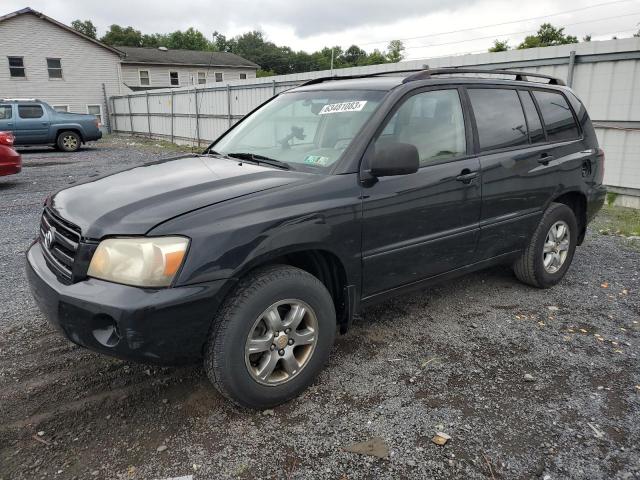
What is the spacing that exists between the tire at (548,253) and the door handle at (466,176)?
3.63 ft

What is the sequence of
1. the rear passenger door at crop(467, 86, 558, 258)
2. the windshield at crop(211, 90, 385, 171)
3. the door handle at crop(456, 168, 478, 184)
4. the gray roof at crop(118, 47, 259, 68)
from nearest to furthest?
the windshield at crop(211, 90, 385, 171), the door handle at crop(456, 168, 478, 184), the rear passenger door at crop(467, 86, 558, 258), the gray roof at crop(118, 47, 259, 68)

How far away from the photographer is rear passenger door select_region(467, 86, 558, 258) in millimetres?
3754

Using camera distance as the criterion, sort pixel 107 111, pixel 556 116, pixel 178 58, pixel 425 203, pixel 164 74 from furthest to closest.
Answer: pixel 178 58
pixel 164 74
pixel 107 111
pixel 556 116
pixel 425 203

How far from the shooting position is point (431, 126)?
3475mm

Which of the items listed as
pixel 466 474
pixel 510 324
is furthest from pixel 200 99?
pixel 466 474

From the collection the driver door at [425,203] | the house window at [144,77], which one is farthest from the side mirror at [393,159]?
the house window at [144,77]

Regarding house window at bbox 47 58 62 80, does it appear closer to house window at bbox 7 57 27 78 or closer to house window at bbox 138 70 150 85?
house window at bbox 7 57 27 78

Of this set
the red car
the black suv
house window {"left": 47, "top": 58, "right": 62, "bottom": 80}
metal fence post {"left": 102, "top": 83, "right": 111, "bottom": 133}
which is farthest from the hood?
house window {"left": 47, "top": 58, "right": 62, "bottom": 80}

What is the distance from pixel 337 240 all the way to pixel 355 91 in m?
1.21

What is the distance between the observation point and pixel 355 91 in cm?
345

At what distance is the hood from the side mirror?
0.43 meters

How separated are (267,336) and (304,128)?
5.19 feet

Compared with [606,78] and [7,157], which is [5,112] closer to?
[7,157]

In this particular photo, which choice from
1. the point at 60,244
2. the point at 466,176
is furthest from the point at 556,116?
the point at 60,244
